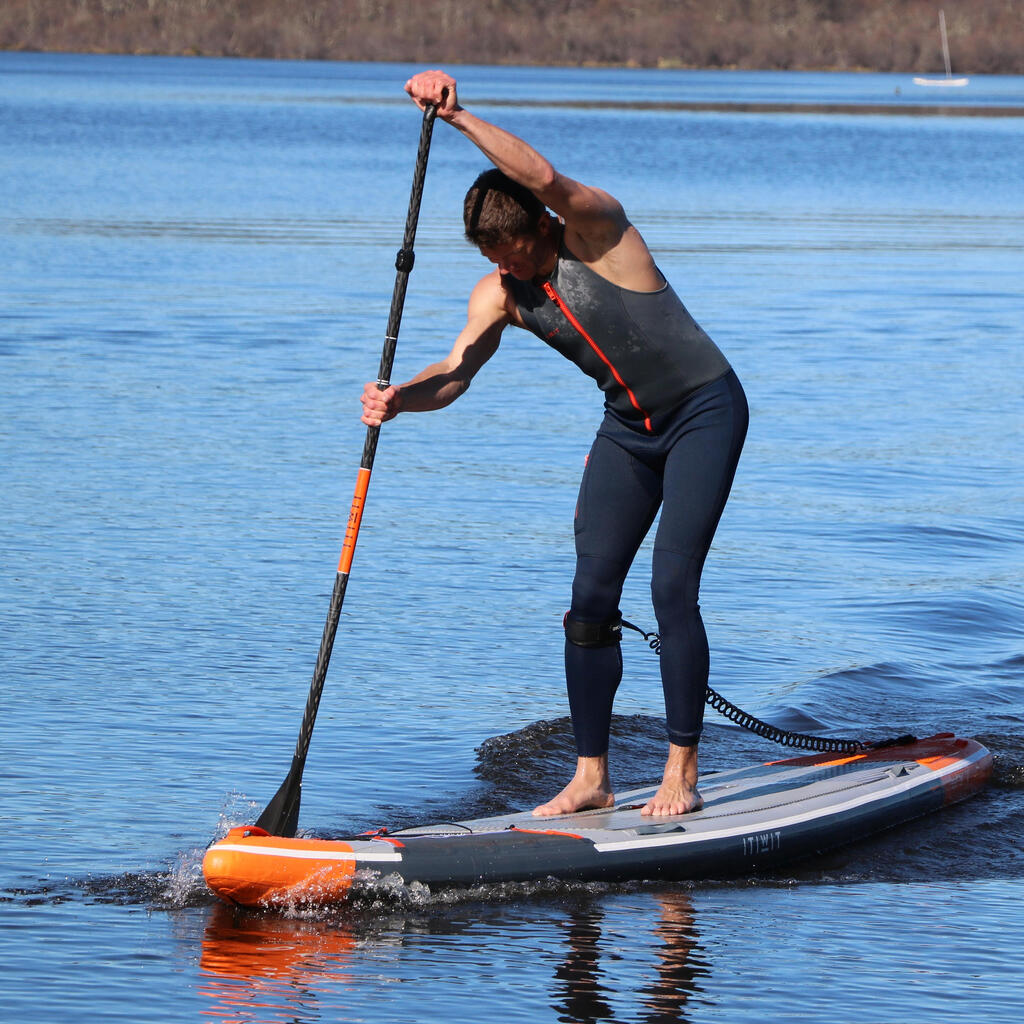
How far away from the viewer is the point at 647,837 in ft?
19.0

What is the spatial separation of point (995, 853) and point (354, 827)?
2.08m

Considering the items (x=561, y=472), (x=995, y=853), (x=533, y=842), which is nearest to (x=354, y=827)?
(x=533, y=842)

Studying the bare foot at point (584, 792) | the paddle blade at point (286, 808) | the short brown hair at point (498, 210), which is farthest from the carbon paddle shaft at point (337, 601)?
the bare foot at point (584, 792)

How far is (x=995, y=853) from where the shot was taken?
6238 millimetres

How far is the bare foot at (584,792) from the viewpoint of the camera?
607 centimetres

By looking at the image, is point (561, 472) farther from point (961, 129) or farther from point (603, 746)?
point (961, 129)

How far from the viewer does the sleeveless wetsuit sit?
5.63 meters

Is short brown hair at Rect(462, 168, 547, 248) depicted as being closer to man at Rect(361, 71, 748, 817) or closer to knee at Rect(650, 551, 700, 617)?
man at Rect(361, 71, 748, 817)

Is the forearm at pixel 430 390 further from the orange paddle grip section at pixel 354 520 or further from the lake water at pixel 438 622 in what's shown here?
the lake water at pixel 438 622

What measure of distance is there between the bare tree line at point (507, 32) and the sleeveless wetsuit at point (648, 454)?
120 metres

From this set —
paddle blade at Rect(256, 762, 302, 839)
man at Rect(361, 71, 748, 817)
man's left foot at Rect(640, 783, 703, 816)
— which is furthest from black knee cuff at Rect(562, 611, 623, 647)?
paddle blade at Rect(256, 762, 302, 839)

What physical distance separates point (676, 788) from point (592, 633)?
56 centimetres

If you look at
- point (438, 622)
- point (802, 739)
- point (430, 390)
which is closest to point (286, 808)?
point (430, 390)

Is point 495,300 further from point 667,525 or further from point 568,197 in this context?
point 667,525
